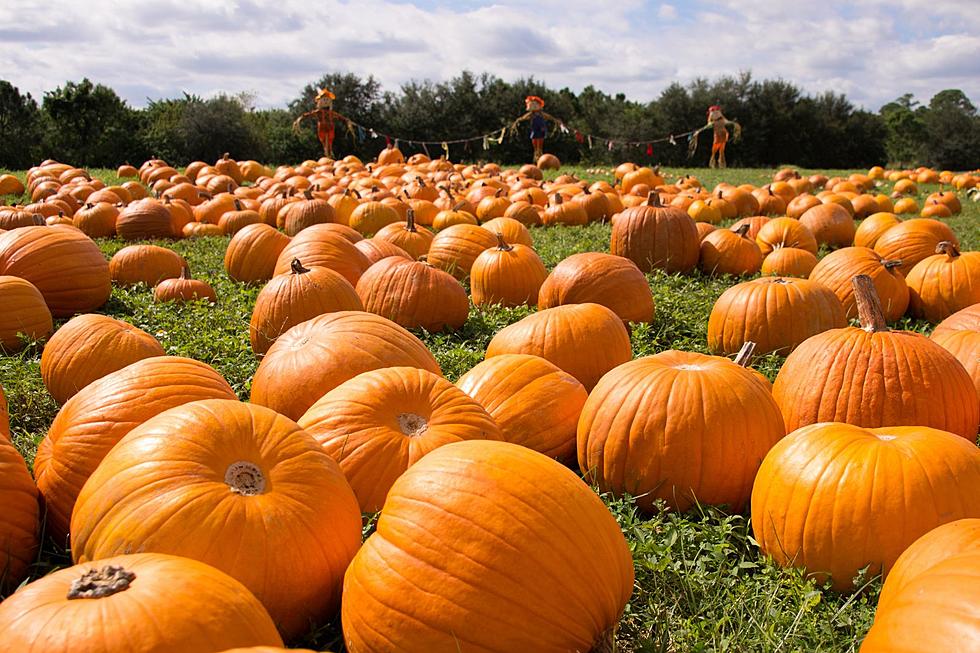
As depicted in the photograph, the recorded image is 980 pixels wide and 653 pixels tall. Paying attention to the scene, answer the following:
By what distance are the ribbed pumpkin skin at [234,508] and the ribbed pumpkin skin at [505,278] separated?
396cm

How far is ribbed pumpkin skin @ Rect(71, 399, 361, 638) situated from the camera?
2.10m

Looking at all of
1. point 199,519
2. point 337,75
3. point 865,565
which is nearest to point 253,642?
point 199,519

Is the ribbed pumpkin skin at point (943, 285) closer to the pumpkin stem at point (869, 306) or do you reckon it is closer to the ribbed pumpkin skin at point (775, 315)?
the ribbed pumpkin skin at point (775, 315)

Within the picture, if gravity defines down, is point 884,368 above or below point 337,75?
below

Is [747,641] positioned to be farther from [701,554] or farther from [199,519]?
[199,519]

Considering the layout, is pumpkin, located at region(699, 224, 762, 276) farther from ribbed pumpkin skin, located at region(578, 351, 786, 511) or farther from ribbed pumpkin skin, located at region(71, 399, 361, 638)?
ribbed pumpkin skin, located at region(71, 399, 361, 638)

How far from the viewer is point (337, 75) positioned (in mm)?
34031

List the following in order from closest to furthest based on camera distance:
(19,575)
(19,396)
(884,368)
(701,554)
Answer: (19,575), (701,554), (884,368), (19,396)

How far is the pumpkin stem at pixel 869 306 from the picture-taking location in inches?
142

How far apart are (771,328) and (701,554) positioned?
8.59ft

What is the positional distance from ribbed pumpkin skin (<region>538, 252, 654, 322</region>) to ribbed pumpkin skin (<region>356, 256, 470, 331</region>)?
74cm

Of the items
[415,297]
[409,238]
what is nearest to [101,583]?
[415,297]

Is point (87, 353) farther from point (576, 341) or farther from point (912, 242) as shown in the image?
point (912, 242)

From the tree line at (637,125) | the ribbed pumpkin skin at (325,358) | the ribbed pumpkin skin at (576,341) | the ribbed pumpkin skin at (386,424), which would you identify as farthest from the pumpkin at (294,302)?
the tree line at (637,125)
